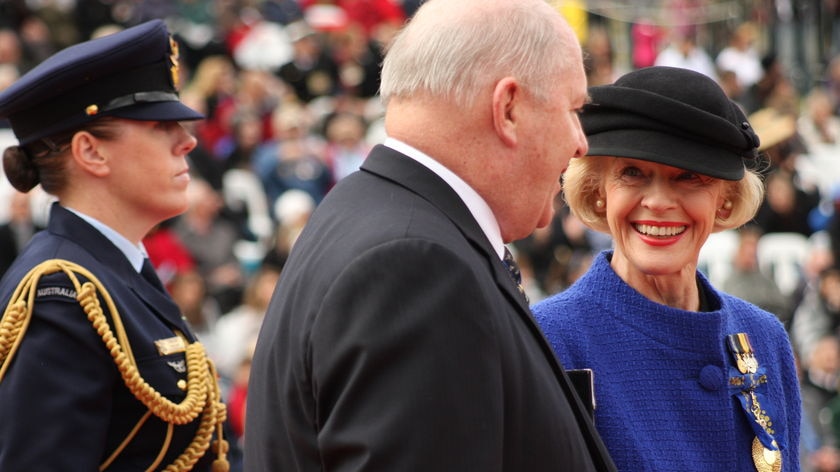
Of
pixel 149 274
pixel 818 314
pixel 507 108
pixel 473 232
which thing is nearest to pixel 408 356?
pixel 473 232

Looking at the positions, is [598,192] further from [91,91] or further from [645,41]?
[645,41]

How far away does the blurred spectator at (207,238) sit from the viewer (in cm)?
995

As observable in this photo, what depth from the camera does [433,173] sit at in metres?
2.33

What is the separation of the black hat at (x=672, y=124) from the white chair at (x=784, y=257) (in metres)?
8.07

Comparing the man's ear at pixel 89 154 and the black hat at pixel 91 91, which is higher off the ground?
the black hat at pixel 91 91

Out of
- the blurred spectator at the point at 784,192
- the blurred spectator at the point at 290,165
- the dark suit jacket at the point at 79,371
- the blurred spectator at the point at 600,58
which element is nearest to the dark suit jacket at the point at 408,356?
the dark suit jacket at the point at 79,371

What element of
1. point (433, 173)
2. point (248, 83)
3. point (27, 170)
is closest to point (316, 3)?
point (248, 83)

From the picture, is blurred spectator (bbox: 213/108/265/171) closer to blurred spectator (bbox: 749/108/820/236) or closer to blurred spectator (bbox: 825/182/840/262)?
blurred spectator (bbox: 749/108/820/236)

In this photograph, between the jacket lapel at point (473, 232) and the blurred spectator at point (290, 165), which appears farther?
the blurred spectator at point (290, 165)

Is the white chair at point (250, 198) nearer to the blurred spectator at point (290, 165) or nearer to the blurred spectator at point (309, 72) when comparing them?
the blurred spectator at point (290, 165)

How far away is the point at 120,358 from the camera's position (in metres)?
3.05

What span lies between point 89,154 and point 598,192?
1297mm

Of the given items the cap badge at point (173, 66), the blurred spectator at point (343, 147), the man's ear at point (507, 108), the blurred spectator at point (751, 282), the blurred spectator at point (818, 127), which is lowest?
the blurred spectator at point (818, 127)

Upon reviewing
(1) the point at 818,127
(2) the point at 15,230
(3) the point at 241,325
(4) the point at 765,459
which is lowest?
(1) the point at 818,127
